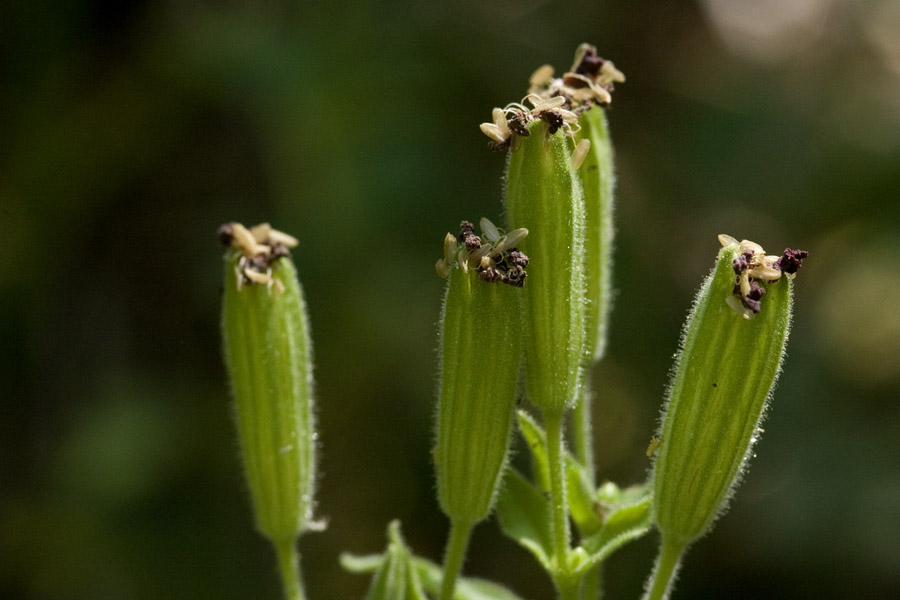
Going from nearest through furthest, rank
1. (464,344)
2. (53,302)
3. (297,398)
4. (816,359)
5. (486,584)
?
(464,344)
(297,398)
(486,584)
(816,359)
(53,302)

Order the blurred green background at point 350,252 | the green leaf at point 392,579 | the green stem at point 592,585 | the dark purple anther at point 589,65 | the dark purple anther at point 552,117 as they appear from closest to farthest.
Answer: the dark purple anther at point 552,117 < the green leaf at point 392,579 < the green stem at point 592,585 < the dark purple anther at point 589,65 < the blurred green background at point 350,252

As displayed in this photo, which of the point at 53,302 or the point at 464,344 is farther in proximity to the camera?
the point at 53,302

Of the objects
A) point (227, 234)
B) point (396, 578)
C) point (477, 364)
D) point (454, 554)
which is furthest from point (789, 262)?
point (227, 234)

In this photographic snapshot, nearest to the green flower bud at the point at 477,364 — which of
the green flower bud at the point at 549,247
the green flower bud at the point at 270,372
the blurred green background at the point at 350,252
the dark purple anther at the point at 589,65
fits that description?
the green flower bud at the point at 549,247

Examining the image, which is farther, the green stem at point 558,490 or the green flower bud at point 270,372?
the green flower bud at point 270,372

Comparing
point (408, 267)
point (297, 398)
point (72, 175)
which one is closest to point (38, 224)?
point (72, 175)

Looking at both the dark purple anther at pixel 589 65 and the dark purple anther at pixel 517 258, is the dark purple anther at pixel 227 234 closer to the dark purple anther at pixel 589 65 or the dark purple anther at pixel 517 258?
the dark purple anther at pixel 517 258

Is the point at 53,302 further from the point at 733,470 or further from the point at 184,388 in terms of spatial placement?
the point at 733,470
